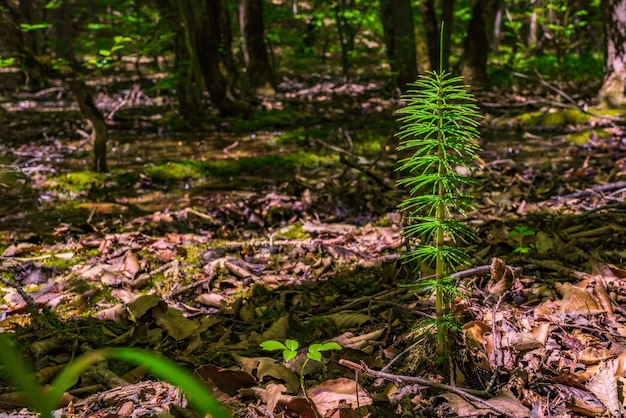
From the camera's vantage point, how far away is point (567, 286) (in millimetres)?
2484

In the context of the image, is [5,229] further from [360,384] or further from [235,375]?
[360,384]

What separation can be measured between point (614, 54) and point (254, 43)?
7.75 meters

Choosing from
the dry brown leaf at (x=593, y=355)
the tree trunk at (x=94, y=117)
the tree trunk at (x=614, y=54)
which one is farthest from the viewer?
the tree trunk at (x=614, y=54)

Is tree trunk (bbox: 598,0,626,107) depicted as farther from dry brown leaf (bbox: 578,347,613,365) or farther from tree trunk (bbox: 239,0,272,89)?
dry brown leaf (bbox: 578,347,613,365)

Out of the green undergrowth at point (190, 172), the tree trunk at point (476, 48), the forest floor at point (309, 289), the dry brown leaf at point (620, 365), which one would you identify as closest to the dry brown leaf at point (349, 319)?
the forest floor at point (309, 289)

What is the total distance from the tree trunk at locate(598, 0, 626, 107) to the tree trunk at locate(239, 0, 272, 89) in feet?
24.0

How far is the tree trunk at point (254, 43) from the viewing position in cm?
1213

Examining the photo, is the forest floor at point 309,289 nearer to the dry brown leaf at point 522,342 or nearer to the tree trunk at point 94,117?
the dry brown leaf at point 522,342

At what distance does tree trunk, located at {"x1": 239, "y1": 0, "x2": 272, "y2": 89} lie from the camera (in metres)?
12.1

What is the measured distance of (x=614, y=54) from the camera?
27.5 feet

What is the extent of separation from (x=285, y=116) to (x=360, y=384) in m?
8.84

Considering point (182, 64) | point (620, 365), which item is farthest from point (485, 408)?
point (182, 64)

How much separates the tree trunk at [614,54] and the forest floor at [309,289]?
2.21 metres

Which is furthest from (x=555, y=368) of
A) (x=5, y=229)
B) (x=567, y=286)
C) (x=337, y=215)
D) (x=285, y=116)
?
(x=285, y=116)
